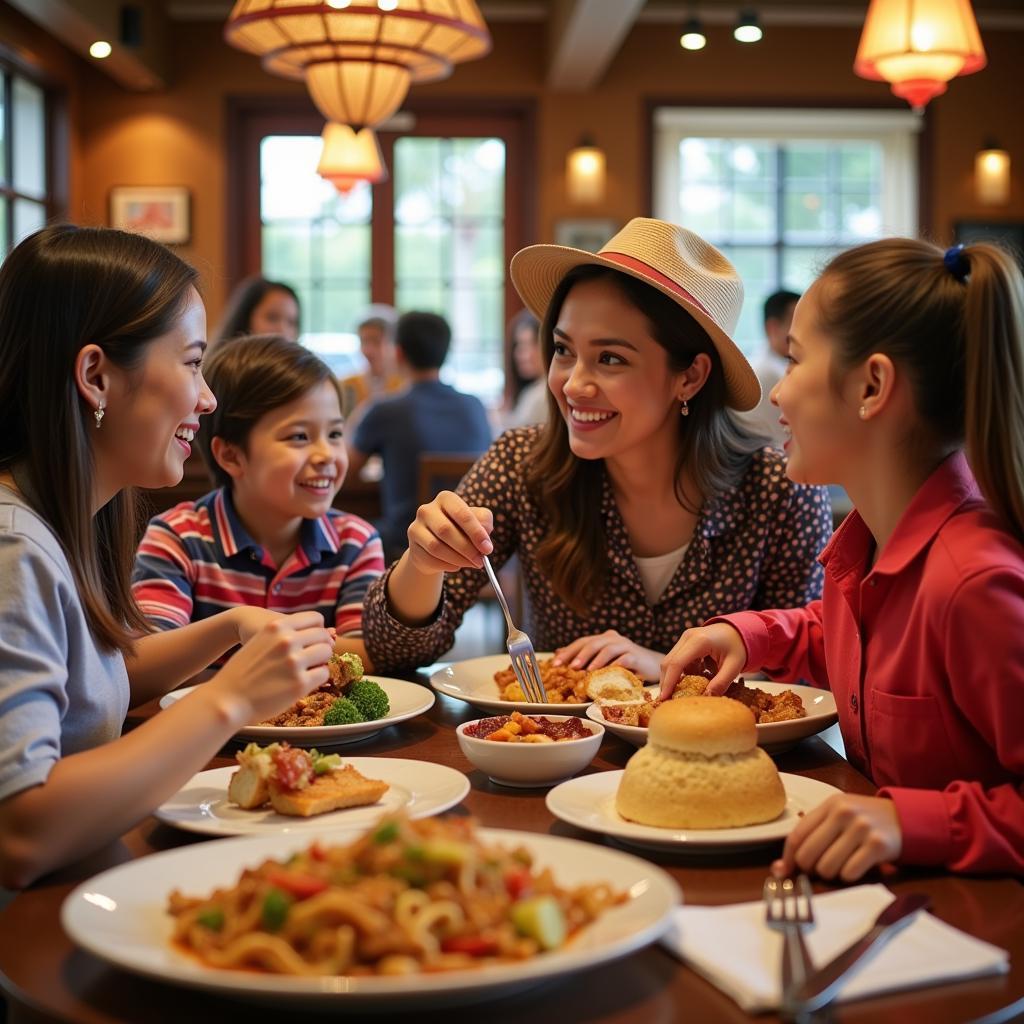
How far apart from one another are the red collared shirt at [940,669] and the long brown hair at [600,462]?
0.61 metres

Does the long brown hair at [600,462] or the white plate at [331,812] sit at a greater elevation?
the long brown hair at [600,462]

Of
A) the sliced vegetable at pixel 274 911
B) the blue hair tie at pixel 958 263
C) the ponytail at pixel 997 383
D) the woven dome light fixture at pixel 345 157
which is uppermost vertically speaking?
the woven dome light fixture at pixel 345 157

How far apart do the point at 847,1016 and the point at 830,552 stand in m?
0.84

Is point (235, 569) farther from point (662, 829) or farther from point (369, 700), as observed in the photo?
point (662, 829)

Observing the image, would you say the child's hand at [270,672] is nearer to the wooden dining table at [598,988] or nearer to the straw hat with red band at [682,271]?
the wooden dining table at [598,988]

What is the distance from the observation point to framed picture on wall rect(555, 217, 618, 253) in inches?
330

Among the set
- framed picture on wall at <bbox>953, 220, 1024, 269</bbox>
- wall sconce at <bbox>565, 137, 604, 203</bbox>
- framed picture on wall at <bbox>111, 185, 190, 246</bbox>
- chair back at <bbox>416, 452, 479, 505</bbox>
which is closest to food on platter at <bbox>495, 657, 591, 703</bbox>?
chair back at <bbox>416, 452, 479, 505</bbox>

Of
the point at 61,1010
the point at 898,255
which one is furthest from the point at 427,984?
the point at 898,255

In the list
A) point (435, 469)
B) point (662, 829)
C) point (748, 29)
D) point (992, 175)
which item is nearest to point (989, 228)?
point (992, 175)

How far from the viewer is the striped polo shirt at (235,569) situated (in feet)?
7.36

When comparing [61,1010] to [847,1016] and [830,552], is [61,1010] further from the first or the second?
[830,552]

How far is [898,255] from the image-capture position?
1512 millimetres

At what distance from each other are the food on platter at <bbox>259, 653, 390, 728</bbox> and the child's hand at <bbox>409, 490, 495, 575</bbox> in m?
0.23

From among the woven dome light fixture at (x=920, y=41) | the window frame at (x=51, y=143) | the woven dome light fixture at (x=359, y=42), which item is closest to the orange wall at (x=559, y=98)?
the window frame at (x=51, y=143)
